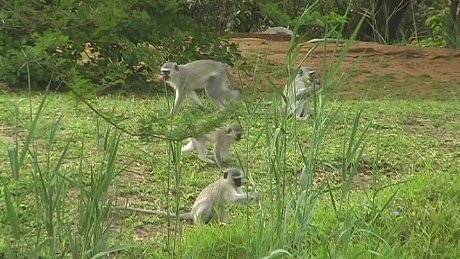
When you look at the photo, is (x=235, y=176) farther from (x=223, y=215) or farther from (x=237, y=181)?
(x=223, y=215)

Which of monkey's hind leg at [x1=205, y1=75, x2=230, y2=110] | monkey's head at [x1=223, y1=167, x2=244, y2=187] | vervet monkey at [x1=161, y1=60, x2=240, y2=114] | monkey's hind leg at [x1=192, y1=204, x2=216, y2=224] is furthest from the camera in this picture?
monkey's hind leg at [x1=205, y1=75, x2=230, y2=110]

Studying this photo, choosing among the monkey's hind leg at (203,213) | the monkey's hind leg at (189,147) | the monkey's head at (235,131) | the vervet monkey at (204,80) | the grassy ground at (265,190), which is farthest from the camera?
the vervet monkey at (204,80)

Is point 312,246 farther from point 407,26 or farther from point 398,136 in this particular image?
point 407,26

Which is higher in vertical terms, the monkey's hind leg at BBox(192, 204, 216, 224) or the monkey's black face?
the monkey's black face

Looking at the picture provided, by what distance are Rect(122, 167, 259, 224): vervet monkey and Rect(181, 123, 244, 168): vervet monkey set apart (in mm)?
1312

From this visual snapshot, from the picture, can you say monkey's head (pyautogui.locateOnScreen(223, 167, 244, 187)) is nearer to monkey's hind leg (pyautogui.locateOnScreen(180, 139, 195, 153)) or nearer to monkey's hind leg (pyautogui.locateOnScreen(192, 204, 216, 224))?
monkey's hind leg (pyautogui.locateOnScreen(192, 204, 216, 224))

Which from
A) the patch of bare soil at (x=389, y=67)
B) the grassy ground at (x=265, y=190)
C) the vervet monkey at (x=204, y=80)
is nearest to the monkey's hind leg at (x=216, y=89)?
the vervet monkey at (x=204, y=80)

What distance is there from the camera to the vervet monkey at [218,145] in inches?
271

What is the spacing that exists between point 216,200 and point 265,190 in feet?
1.96

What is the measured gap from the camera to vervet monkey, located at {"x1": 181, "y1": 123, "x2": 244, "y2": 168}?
6.89 m

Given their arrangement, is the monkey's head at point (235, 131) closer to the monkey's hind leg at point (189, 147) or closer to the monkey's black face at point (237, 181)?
the monkey's hind leg at point (189, 147)

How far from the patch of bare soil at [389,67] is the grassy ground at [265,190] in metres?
2.33

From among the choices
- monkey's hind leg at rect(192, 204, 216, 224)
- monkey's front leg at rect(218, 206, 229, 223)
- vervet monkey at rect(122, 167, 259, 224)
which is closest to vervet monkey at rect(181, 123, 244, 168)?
vervet monkey at rect(122, 167, 259, 224)

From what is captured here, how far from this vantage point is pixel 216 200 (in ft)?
17.7
